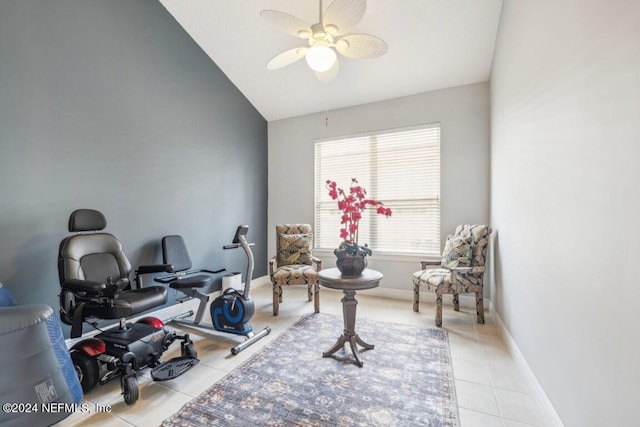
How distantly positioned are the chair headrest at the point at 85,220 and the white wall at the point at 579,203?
3116 millimetres

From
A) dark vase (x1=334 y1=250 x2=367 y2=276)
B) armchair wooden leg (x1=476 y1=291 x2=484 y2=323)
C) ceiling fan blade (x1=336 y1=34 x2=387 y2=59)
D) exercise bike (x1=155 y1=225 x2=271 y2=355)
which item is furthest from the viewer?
armchair wooden leg (x1=476 y1=291 x2=484 y2=323)

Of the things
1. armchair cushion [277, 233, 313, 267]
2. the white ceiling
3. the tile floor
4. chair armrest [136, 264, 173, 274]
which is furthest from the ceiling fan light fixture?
the tile floor

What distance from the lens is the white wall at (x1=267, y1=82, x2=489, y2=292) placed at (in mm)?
3562

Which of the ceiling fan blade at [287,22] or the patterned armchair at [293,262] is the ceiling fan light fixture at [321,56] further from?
the patterned armchair at [293,262]

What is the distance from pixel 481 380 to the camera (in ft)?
6.63

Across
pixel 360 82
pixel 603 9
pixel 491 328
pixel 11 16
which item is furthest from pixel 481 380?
pixel 11 16

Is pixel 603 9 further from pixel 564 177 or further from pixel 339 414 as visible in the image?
pixel 339 414

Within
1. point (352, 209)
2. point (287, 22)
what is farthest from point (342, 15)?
point (352, 209)

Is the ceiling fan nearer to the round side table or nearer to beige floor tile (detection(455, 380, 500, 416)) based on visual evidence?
the round side table

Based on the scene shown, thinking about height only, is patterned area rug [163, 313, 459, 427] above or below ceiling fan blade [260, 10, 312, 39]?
below

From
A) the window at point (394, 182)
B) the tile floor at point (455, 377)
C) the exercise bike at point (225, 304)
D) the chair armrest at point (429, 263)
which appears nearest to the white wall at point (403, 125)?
the window at point (394, 182)

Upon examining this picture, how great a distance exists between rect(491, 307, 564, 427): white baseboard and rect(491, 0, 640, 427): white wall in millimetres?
62

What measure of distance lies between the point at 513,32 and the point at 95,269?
3.94 metres

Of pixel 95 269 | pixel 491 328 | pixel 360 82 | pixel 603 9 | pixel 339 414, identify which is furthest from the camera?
pixel 360 82
